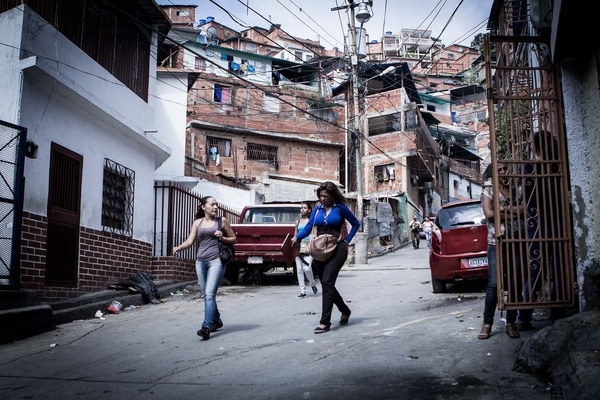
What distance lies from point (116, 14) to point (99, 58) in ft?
5.19

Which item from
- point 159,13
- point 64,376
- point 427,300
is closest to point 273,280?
point 427,300

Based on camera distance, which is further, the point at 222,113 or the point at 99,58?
the point at 222,113

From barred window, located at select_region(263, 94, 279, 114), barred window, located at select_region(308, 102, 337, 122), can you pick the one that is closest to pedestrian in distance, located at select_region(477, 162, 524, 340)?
barred window, located at select_region(263, 94, 279, 114)

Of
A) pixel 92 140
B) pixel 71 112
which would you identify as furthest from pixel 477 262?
pixel 71 112

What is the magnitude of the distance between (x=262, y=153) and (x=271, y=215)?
20.7 m

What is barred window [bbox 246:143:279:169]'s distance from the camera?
34.7 meters

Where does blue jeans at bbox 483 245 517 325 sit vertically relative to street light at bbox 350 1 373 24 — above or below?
below

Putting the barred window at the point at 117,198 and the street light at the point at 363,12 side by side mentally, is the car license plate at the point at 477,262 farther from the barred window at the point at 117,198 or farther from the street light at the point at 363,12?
the street light at the point at 363,12

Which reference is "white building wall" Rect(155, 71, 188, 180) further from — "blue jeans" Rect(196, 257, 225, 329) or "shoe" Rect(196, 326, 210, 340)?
"shoe" Rect(196, 326, 210, 340)

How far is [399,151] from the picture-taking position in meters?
37.1

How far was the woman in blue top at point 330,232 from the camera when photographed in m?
6.77

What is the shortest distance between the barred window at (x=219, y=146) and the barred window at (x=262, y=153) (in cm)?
123

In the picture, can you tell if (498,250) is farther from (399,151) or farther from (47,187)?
(399,151)

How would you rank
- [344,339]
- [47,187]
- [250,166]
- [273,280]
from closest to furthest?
[344,339]
[47,187]
[273,280]
[250,166]
